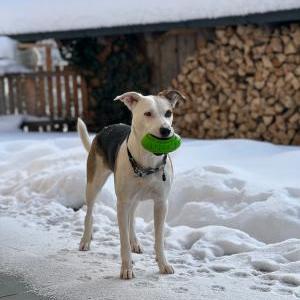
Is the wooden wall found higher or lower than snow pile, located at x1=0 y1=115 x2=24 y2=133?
higher

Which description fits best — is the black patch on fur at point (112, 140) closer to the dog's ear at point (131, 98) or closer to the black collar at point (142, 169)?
the black collar at point (142, 169)

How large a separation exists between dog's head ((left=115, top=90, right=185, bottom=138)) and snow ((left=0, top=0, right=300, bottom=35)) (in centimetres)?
524

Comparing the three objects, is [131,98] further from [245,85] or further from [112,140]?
[245,85]

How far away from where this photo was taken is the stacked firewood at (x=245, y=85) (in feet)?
31.3

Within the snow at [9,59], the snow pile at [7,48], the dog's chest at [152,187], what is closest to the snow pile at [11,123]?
the snow at [9,59]

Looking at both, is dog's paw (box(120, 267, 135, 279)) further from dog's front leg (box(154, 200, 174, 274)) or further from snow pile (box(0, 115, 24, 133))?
snow pile (box(0, 115, 24, 133))

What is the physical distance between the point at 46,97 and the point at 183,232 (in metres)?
8.38

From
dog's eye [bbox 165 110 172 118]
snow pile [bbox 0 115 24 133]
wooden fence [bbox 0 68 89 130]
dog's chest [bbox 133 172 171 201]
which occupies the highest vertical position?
dog's eye [bbox 165 110 172 118]

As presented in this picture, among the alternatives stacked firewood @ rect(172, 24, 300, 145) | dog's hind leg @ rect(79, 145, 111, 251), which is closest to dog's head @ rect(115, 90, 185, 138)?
dog's hind leg @ rect(79, 145, 111, 251)

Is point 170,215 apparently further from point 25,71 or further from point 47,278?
point 25,71

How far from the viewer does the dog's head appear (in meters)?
3.93

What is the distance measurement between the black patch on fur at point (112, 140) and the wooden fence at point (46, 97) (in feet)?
24.9

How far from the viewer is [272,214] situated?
5137mm

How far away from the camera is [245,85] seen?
33.2ft
